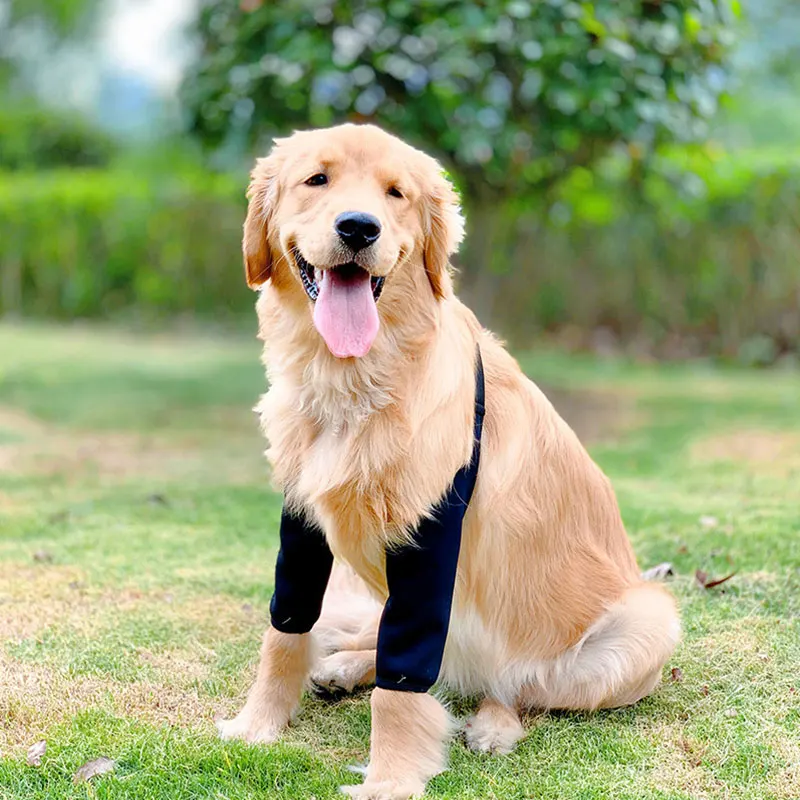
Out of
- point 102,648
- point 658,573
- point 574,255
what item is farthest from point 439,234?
point 574,255

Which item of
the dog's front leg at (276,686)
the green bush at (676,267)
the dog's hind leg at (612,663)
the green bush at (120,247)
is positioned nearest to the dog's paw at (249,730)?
the dog's front leg at (276,686)

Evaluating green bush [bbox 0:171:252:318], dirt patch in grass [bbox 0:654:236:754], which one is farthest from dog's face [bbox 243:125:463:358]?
green bush [bbox 0:171:252:318]

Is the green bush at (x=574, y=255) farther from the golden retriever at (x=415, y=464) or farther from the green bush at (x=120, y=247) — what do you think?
the golden retriever at (x=415, y=464)

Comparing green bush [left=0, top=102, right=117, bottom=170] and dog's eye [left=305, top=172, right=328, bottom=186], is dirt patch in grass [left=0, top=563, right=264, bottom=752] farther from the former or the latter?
green bush [left=0, top=102, right=117, bottom=170]

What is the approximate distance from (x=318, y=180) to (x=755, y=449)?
16.0ft

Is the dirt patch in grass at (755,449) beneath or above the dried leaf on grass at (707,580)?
beneath

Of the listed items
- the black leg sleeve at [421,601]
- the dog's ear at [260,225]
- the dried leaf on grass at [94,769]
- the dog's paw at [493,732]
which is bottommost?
the dried leaf on grass at [94,769]

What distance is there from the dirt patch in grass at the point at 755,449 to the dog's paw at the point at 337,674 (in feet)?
12.2

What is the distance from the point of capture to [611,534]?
310cm

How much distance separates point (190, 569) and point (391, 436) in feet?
6.36

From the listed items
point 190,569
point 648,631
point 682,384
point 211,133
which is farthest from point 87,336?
point 648,631

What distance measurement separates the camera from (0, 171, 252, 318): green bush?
1381 centimetres

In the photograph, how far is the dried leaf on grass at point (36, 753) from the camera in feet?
8.51

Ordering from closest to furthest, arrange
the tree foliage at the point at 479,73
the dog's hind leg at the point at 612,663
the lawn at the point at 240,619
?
the lawn at the point at 240,619 → the dog's hind leg at the point at 612,663 → the tree foliage at the point at 479,73
